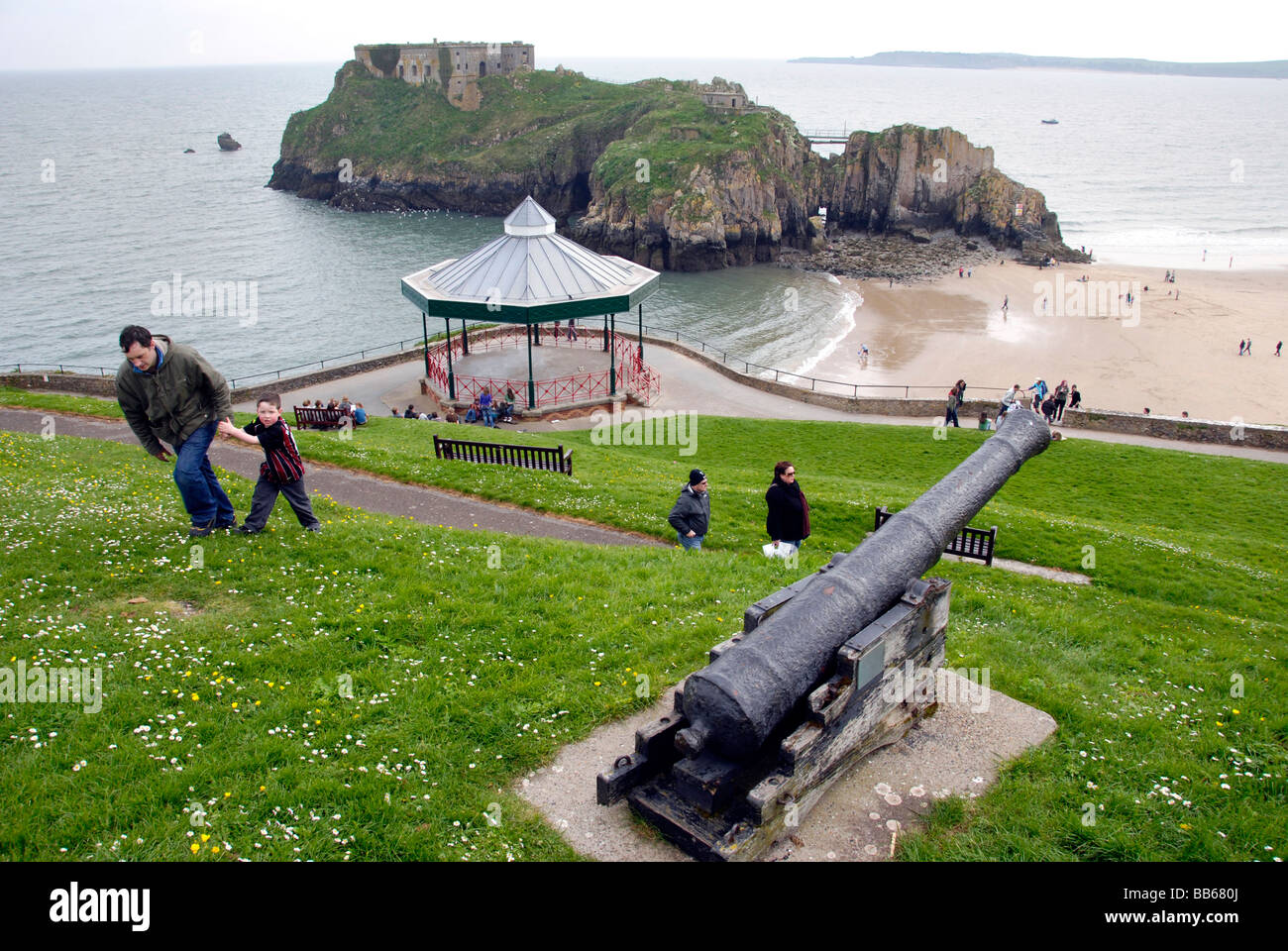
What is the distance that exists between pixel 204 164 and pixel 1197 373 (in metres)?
138

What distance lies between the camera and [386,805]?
5844 millimetres

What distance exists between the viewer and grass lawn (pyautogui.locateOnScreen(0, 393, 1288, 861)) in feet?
19.0

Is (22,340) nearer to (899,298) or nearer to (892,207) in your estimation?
(899,298)

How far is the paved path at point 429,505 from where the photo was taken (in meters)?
13.3

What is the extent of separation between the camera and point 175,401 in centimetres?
891

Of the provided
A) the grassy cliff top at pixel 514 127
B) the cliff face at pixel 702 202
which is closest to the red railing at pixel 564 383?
the cliff face at pixel 702 202

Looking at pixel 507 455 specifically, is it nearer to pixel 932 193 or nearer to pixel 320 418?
pixel 320 418

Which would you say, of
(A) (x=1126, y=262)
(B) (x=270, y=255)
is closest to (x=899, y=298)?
(A) (x=1126, y=262)
